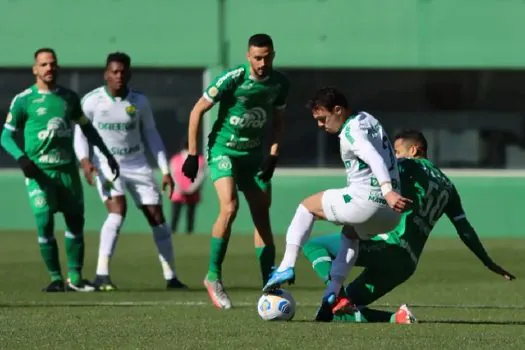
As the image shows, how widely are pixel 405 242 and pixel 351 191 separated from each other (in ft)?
2.90

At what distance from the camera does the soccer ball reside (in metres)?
10.8

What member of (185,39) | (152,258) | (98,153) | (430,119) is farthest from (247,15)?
(98,153)

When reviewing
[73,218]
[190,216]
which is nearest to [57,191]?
[73,218]

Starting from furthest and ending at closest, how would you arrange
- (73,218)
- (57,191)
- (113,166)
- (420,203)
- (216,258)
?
(73,218) → (57,191) → (113,166) → (216,258) → (420,203)

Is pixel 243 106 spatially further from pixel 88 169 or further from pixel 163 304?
pixel 88 169

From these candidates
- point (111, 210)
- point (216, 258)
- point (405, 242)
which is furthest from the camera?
point (111, 210)

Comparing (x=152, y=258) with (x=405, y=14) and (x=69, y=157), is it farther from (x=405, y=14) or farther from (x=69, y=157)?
(x=405, y=14)

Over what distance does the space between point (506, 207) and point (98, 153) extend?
12278 mm

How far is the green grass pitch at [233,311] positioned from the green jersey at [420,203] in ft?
1.94

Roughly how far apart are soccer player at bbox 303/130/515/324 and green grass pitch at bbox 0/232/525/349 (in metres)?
0.41

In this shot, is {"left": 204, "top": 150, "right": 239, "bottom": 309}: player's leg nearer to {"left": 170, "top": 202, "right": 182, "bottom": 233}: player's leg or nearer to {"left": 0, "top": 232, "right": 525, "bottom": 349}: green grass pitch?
{"left": 0, "top": 232, "right": 525, "bottom": 349}: green grass pitch

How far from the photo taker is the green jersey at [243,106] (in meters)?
12.6

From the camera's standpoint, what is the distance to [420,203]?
11.1 metres

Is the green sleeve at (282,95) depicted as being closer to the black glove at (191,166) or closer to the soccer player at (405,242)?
the black glove at (191,166)
